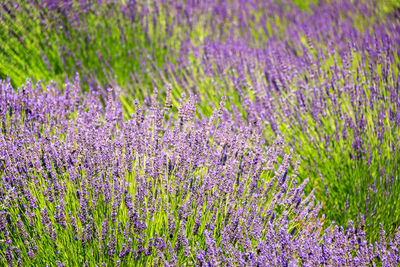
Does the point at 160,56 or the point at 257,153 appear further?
the point at 160,56

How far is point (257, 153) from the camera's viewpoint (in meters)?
2.20

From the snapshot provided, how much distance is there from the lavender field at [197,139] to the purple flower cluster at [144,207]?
0.01 m

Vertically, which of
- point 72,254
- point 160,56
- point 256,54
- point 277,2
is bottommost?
point 72,254

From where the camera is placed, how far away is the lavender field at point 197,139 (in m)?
1.73

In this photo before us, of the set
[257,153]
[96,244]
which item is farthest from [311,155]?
[96,244]

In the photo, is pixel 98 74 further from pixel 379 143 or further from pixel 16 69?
pixel 379 143

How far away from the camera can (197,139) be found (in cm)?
211

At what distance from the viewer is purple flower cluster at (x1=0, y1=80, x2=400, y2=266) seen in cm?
165

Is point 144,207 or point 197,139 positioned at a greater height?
point 197,139

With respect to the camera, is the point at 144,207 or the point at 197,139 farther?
the point at 197,139

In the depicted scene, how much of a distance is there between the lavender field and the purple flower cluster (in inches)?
0.4

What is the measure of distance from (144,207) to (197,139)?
499 millimetres

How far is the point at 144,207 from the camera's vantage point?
5.89 feet

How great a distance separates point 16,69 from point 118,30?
45.0 inches
